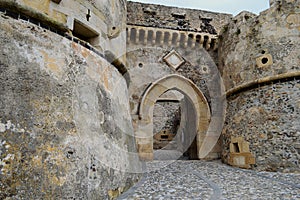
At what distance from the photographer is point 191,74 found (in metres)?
7.02

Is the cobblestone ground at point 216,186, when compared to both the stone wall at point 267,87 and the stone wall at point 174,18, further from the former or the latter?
the stone wall at point 174,18

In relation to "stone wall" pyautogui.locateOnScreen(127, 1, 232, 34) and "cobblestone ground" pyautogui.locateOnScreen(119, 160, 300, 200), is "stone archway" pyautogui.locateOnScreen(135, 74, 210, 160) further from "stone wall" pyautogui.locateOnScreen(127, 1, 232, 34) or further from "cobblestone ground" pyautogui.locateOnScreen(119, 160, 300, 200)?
"cobblestone ground" pyautogui.locateOnScreen(119, 160, 300, 200)

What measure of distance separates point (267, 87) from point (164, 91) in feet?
9.37

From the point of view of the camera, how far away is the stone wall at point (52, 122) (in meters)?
1.95

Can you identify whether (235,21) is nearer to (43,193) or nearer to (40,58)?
(40,58)

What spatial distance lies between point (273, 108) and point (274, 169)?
1.30 meters

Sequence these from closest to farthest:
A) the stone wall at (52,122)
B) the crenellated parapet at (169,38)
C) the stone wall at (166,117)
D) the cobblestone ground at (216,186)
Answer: the stone wall at (52,122), the cobblestone ground at (216,186), the crenellated parapet at (169,38), the stone wall at (166,117)

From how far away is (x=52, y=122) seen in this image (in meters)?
2.27

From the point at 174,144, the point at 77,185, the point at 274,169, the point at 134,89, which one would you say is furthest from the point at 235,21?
the point at 174,144

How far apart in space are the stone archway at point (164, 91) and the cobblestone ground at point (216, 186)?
186 cm

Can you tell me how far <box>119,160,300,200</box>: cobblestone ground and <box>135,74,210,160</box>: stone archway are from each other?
6.11 ft

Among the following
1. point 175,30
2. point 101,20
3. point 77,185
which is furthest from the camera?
point 175,30

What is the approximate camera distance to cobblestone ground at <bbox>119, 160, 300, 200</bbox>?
2809mm

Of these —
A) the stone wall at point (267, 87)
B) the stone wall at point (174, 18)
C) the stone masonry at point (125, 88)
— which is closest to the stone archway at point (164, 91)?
the stone masonry at point (125, 88)
